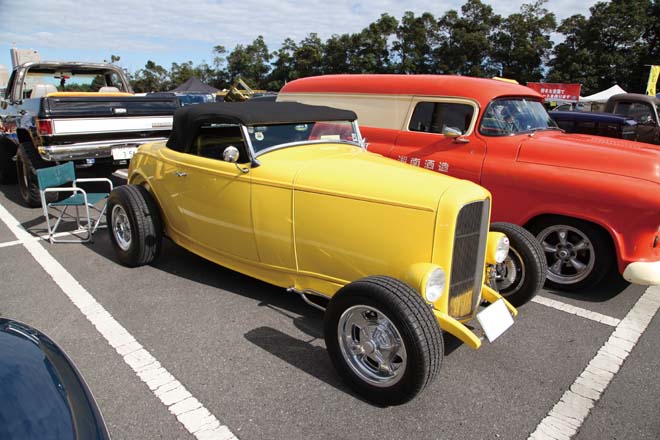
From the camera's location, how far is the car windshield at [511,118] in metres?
A: 5.05

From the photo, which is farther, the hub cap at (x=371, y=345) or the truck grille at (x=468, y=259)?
the truck grille at (x=468, y=259)

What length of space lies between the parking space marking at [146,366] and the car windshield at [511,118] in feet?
13.2

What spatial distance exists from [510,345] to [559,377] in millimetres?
424

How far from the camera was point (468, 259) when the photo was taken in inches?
118

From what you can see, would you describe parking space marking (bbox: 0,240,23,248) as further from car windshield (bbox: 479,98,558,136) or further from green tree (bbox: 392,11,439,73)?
green tree (bbox: 392,11,439,73)

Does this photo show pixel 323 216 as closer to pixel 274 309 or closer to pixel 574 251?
pixel 274 309

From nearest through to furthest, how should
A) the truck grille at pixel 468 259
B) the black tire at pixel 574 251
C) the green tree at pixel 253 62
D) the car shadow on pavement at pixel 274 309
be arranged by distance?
the truck grille at pixel 468 259 → the car shadow on pavement at pixel 274 309 → the black tire at pixel 574 251 → the green tree at pixel 253 62

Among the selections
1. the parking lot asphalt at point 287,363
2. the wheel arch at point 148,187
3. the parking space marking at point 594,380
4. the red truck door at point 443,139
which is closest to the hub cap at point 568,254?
the parking lot asphalt at point 287,363

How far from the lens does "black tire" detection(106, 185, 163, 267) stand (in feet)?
14.5

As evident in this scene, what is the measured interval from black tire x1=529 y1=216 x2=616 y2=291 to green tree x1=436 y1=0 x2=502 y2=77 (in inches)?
1961

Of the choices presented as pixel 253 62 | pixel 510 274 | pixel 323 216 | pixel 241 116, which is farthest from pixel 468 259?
pixel 253 62

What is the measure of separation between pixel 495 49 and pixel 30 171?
5243cm

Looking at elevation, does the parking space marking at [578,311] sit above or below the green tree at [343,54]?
below

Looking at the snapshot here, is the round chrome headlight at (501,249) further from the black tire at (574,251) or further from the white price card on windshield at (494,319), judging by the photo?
the black tire at (574,251)
